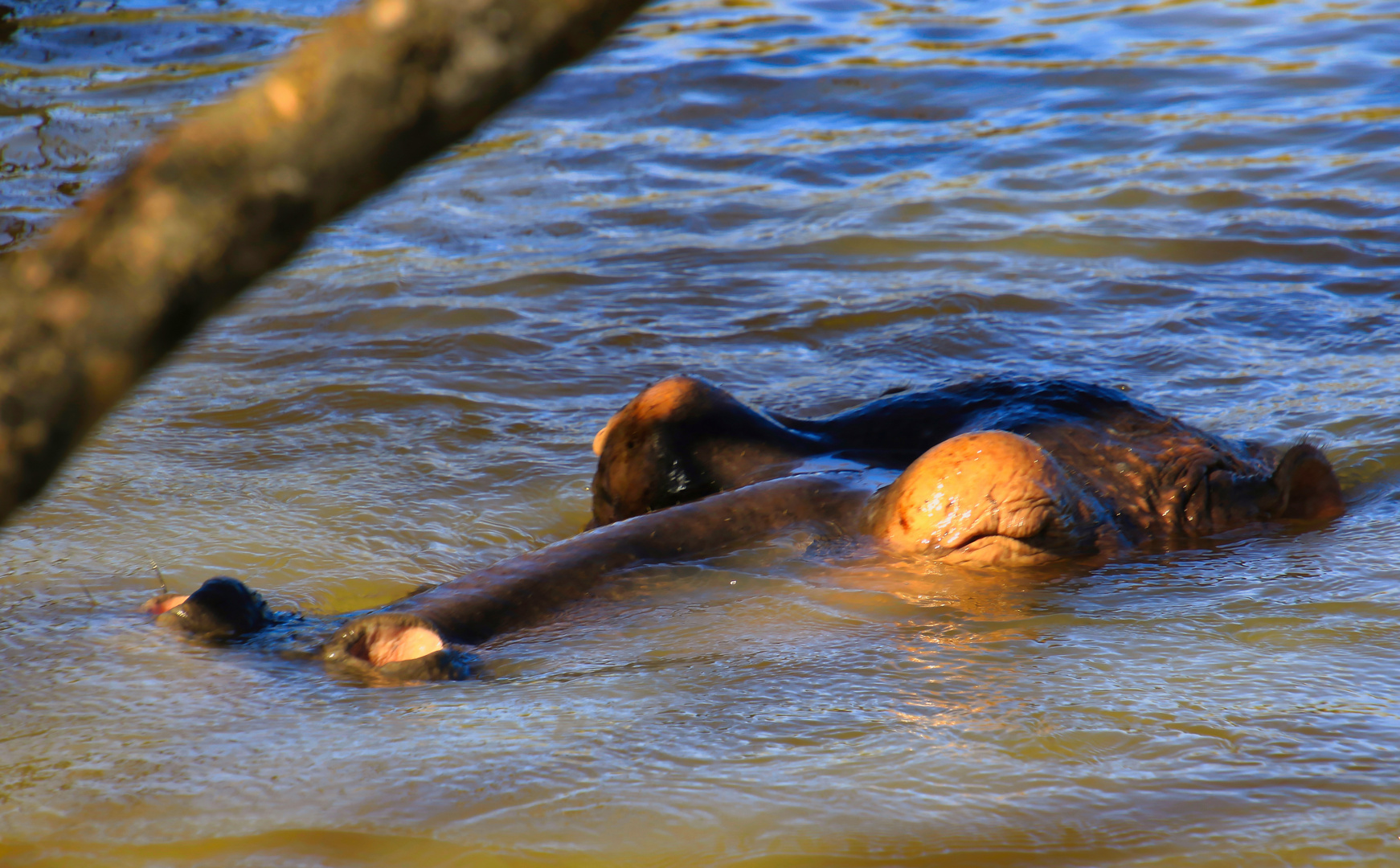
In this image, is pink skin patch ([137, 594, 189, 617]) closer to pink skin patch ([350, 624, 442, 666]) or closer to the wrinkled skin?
pink skin patch ([350, 624, 442, 666])

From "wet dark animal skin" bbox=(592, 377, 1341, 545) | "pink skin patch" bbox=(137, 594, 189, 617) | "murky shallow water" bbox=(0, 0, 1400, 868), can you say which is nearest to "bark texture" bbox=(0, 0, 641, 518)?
"murky shallow water" bbox=(0, 0, 1400, 868)

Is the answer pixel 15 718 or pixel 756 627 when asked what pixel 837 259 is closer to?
pixel 756 627

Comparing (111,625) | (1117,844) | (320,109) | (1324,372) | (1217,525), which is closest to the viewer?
(320,109)

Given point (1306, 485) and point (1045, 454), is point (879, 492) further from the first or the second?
point (1306, 485)

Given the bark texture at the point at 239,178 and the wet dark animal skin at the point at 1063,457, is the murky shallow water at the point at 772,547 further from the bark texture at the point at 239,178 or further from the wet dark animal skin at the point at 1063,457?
the bark texture at the point at 239,178

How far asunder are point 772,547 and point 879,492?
32cm

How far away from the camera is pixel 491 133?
31.7 feet

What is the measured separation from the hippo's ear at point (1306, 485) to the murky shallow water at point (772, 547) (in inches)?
6.2

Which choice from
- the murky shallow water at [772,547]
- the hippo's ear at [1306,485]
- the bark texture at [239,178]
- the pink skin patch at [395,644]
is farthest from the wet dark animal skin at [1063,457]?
the bark texture at [239,178]

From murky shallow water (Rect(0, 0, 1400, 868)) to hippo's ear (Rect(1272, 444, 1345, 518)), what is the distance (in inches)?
6.2

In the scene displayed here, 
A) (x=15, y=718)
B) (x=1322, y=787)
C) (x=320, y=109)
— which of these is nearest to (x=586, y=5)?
(x=320, y=109)

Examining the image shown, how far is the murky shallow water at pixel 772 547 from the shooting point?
82.7 inches

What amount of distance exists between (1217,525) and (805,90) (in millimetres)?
7215

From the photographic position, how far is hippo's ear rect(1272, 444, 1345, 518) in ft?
12.0
